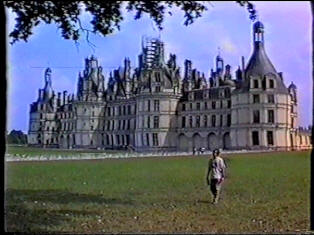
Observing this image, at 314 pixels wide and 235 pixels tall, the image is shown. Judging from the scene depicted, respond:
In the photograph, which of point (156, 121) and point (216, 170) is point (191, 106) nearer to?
point (156, 121)

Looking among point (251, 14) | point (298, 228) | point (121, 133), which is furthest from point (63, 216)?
point (121, 133)

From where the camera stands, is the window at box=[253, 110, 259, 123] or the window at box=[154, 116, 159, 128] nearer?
the window at box=[253, 110, 259, 123]

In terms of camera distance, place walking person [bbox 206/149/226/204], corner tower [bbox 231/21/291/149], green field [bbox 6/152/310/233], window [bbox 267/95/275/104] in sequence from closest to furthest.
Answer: green field [bbox 6/152/310/233] < walking person [bbox 206/149/226/204] < corner tower [bbox 231/21/291/149] < window [bbox 267/95/275/104]

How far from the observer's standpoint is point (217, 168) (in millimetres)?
7254

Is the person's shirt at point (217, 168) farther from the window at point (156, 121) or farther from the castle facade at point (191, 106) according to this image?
the window at point (156, 121)

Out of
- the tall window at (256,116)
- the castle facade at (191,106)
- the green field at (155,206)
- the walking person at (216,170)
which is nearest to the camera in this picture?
the green field at (155,206)

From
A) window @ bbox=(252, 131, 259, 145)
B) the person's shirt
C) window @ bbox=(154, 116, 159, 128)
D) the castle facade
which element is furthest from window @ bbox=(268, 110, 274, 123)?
the person's shirt

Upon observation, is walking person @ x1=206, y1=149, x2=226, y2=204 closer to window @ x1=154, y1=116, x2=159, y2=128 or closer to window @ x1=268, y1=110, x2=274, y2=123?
window @ x1=268, y1=110, x2=274, y2=123

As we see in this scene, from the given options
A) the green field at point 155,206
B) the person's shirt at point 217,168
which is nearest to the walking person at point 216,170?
the person's shirt at point 217,168

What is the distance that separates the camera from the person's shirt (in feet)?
23.6

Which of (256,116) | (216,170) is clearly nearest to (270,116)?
(256,116)

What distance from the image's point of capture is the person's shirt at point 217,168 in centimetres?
720

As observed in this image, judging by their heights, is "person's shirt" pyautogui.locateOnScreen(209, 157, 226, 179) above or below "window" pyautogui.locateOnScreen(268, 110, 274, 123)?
below
